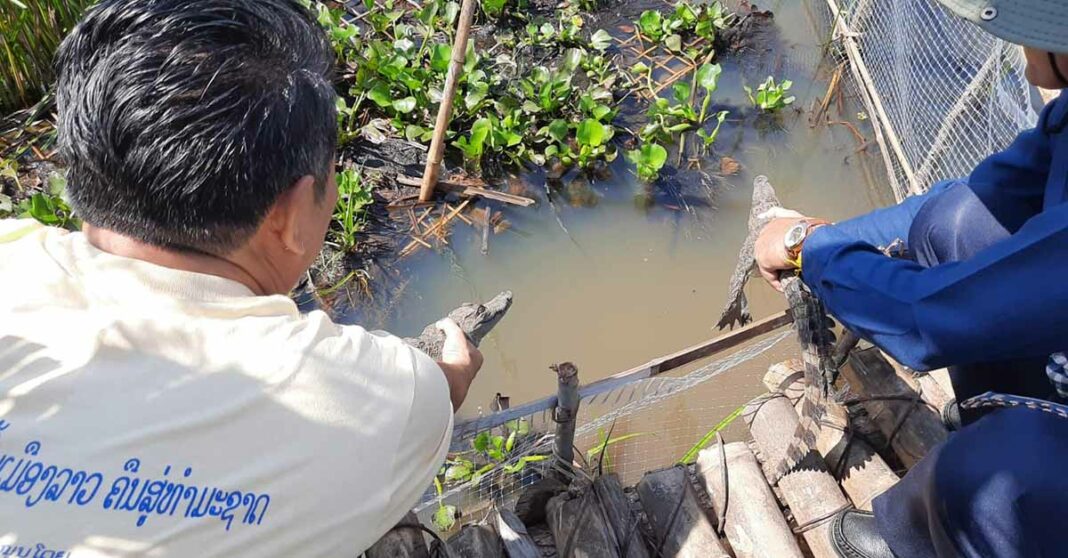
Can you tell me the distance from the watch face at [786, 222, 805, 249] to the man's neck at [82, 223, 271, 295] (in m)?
1.07

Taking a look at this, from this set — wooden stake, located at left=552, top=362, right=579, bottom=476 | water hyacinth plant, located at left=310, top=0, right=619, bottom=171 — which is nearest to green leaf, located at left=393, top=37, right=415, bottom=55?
water hyacinth plant, located at left=310, top=0, right=619, bottom=171

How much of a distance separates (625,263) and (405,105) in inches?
47.2

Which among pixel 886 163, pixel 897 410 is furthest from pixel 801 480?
pixel 886 163

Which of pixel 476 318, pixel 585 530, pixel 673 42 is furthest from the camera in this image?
pixel 673 42

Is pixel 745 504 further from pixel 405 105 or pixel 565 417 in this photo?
pixel 405 105

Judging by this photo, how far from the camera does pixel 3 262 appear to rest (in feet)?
3.64

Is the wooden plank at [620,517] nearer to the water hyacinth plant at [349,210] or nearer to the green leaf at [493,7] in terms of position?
the water hyacinth plant at [349,210]

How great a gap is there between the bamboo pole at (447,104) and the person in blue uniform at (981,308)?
146cm

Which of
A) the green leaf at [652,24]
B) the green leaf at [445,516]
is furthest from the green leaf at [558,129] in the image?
the green leaf at [445,516]

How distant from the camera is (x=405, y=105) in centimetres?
371

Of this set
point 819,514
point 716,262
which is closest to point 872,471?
point 819,514

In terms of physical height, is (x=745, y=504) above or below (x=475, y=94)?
below

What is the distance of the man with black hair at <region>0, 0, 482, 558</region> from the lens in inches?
37.6

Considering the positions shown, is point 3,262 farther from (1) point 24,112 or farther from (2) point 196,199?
(1) point 24,112
